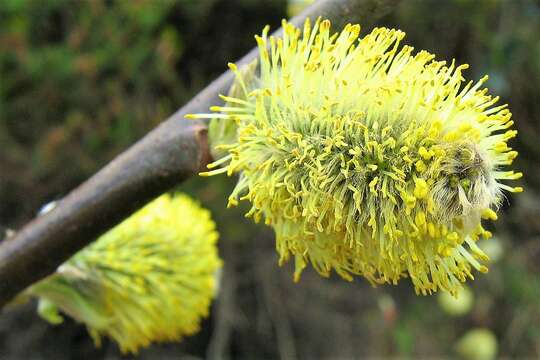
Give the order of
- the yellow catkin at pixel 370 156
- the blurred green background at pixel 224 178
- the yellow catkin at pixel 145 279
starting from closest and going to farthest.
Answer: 1. the yellow catkin at pixel 370 156
2. the yellow catkin at pixel 145 279
3. the blurred green background at pixel 224 178

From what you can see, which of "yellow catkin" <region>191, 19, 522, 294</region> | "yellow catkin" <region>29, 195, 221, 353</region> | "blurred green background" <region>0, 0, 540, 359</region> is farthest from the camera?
"blurred green background" <region>0, 0, 540, 359</region>

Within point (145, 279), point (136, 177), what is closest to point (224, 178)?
point (145, 279)

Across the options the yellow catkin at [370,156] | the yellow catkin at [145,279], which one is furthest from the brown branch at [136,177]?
the yellow catkin at [145,279]

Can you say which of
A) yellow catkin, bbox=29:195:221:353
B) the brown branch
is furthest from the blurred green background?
the brown branch

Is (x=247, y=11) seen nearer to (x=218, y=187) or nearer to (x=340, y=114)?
(x=218, y=187)

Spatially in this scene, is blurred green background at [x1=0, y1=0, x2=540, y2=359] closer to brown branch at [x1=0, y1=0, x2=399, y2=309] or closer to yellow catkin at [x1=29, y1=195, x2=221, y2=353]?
yellow catkin at [x1=29, y1=195, x2=221, y2=353]

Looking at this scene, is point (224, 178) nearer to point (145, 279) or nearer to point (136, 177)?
point (145, 279)

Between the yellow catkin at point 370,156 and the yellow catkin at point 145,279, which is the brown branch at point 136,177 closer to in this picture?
the yellow catkin at point 370,156
